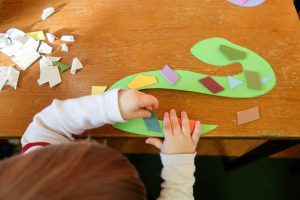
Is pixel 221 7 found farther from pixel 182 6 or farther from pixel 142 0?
pixel 142 0

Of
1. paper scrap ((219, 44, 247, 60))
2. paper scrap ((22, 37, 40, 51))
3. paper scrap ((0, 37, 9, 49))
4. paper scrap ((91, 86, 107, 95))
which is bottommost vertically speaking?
paper scrap ((91, 86, 107, 95))

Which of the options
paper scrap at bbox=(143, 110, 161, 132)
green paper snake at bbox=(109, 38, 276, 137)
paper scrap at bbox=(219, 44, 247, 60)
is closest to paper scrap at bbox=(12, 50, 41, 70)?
green paper snake at bbox=(109, 38, 276, 137)

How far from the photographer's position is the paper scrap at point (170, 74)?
2.09 feet

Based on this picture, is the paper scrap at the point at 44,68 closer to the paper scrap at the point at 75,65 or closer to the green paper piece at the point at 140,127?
the paper scrap at the point at 75,65

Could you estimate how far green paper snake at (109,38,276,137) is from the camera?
0.60 m

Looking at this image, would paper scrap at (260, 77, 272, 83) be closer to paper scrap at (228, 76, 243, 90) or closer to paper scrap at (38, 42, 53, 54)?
paper scrap at (228, 76, 243, 90)

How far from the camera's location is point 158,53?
678 millimetres

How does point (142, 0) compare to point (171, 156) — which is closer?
point (171, 156)

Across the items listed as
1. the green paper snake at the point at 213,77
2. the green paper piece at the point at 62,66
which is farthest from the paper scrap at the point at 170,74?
the green paper piece at the point at 62,66

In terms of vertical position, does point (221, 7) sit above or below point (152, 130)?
above

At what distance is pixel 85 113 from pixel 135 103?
10 cm

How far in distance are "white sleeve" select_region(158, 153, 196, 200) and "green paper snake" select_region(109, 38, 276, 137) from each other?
0.06 metres

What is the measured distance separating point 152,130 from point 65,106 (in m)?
0.18

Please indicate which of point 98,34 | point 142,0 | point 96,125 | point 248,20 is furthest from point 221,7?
point 96,125
